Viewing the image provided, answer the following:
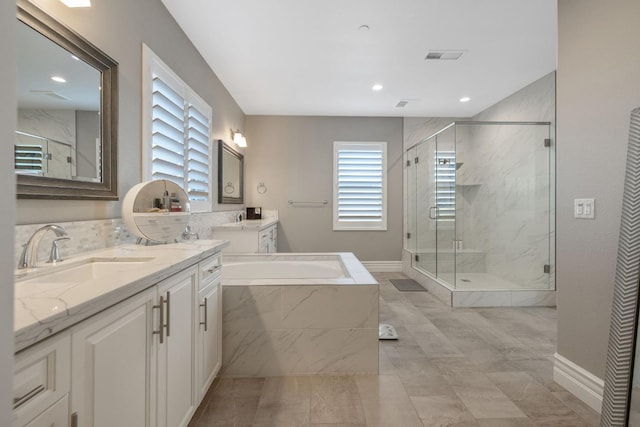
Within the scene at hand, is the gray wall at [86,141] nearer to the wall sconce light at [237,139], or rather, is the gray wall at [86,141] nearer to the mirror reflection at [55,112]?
the mirror reflection at [55,112]

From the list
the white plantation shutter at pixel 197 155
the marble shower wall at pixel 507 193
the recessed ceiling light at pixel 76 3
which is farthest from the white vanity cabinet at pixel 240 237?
the marble shower wall at pixel 507 193

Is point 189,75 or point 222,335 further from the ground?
point 189,75

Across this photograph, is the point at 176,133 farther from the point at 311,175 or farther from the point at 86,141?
the point at 311,175

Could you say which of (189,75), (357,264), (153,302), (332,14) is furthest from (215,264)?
(332,14)

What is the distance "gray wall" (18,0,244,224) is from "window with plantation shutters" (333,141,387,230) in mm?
2911

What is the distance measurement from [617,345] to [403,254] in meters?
3.89

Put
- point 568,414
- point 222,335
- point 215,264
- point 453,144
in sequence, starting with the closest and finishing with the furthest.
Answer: point 568,414
point 215,264
point 222,335
point 453,144

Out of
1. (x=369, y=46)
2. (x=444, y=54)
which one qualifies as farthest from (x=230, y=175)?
(x=444, y=54)

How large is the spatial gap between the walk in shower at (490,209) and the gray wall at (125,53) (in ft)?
10.6

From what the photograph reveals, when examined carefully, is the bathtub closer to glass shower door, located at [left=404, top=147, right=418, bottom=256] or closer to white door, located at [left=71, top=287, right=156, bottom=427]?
white door, located at [left=71, top=287, right=156, bottom=427]

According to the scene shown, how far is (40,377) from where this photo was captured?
661mm

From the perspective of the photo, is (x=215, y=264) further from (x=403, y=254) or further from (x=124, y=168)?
(x=403, y=254)

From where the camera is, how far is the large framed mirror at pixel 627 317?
4.37ft

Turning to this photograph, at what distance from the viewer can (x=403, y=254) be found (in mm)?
5293
